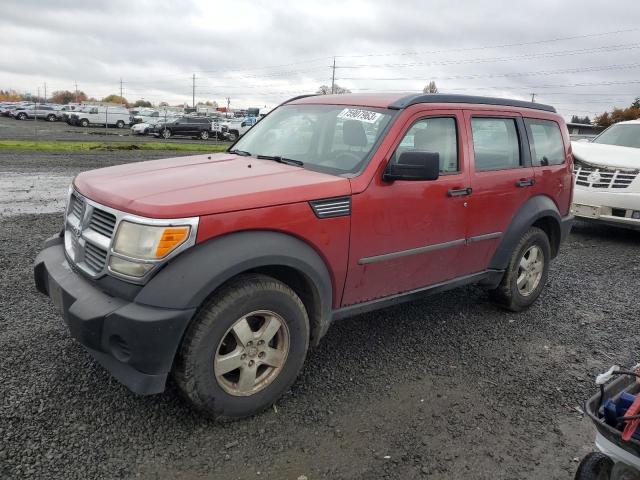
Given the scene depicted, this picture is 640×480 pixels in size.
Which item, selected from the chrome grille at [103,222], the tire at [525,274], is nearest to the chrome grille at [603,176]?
the tire at [525,274]

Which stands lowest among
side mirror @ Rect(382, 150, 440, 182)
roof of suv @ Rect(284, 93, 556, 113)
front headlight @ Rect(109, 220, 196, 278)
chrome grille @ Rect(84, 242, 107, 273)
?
chrome grille @ Rect(84, 242, 107, 273)

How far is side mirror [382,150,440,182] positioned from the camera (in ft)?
11.2

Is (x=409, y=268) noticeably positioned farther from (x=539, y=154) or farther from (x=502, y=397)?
(x=539, y=154)

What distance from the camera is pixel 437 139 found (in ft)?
13.2

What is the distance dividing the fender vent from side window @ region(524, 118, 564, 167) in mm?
2439

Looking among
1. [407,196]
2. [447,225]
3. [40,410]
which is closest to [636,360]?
[447,225]

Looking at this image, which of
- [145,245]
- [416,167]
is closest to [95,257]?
[145,245]

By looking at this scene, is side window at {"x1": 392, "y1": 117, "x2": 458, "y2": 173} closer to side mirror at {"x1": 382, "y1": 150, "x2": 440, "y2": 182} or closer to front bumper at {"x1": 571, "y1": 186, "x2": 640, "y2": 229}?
side mirror at {"x1": 382, "y1": 150, "x2": 440, "y2": 182}

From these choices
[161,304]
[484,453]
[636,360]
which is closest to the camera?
[161,304]

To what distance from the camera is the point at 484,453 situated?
2.95 metres

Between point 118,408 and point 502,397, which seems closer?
point 118,408

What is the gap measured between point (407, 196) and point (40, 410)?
104 inches

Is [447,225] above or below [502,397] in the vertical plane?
above

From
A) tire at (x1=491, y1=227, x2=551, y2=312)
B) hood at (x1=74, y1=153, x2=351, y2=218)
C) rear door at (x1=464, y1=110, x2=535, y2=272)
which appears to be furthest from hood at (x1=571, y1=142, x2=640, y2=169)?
hood at (x1=74, y1=153, x2=351, y2=218)
